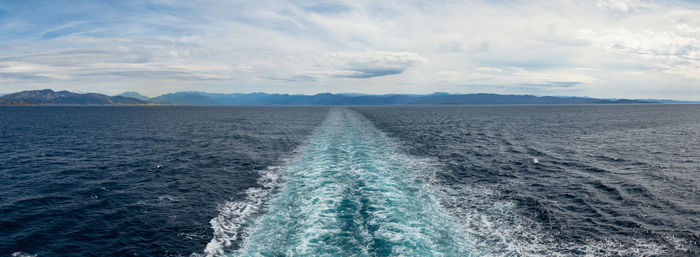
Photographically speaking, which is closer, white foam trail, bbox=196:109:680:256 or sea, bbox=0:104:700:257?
white foam trail, bbox=196:109:680:256

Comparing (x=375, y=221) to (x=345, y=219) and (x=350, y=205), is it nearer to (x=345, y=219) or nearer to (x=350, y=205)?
(x=345, y=219)

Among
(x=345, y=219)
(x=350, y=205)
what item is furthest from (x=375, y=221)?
(x=350, y=205)

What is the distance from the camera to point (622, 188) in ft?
68.4

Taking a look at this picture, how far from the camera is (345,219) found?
1520cm

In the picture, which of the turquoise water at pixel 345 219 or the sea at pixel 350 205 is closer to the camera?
the turquoise water at pixel 345 219

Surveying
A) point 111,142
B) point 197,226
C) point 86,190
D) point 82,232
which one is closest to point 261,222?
point 197,226

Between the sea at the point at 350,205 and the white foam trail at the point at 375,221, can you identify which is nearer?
the white foam trail at the point at 375,221

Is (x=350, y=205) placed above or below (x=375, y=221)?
above

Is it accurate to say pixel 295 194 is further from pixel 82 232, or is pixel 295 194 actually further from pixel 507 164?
pixel 507 164

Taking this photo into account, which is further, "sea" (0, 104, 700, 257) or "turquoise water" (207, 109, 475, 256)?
"sea" (0, 104, 700, 257)

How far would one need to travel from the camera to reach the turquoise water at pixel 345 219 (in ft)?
41.6

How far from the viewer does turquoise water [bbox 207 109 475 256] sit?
1268 centimetres

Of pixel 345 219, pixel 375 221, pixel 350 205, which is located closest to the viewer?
pixel 375 221

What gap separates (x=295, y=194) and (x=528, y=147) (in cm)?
3029
